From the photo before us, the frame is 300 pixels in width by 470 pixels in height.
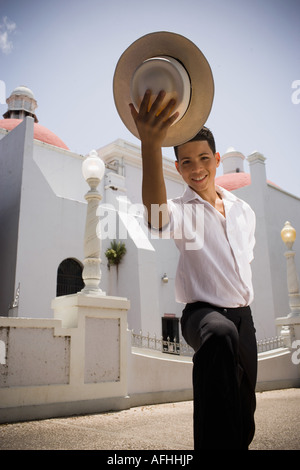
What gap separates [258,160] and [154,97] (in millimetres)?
15218

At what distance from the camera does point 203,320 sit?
1598 mm

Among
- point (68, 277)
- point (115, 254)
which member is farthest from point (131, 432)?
point (115, 254)

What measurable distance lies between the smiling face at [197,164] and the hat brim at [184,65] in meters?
0.17

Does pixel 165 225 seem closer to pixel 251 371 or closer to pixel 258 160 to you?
pixel 251 371

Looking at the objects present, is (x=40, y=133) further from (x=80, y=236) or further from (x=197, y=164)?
(x=197, y=164)

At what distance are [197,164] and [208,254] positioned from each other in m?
0.49

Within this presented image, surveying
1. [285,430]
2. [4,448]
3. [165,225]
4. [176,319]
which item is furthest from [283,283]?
[165,225]

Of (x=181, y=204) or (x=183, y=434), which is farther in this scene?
(x=183, y=434)

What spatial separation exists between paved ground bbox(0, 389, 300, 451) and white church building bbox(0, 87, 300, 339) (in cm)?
629

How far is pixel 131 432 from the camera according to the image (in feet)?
13.5

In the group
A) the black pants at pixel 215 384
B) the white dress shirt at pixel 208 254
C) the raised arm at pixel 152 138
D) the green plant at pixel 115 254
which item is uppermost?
the green plant at pixel 115 254

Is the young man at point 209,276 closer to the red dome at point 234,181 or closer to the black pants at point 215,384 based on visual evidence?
the black pants at point 215,384

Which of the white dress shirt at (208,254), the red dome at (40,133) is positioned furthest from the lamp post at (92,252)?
the red dome at (40,133)

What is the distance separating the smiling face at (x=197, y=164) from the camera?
1.98m
